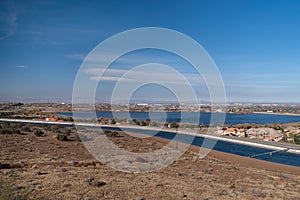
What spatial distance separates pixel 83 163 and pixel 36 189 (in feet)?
21.6

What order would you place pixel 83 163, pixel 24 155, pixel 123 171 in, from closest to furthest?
pixel 123 171, pixel 83 163, pixel 24 155

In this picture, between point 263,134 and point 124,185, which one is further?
point 263,134

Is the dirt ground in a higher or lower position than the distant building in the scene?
higher

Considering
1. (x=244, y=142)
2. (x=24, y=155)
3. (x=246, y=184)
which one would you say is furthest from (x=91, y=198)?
(x=244, y=142)

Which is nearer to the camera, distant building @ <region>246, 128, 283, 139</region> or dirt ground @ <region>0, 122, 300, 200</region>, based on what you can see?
dirt ground @ <region>0, 122, 300, 200</region>

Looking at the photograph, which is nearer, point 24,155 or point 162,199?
point 162,199

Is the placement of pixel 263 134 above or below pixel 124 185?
below

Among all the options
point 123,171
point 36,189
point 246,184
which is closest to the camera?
point 36,189

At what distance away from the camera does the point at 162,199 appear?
9609 mm

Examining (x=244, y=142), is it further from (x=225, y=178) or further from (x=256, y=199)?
(x=256, y=199)

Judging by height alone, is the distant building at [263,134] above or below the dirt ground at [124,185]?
below

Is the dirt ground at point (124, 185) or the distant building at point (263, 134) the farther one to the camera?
the distant building at point (263, 134)

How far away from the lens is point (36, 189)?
31.8 ft

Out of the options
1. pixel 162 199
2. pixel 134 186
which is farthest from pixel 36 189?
pixel 162 199
